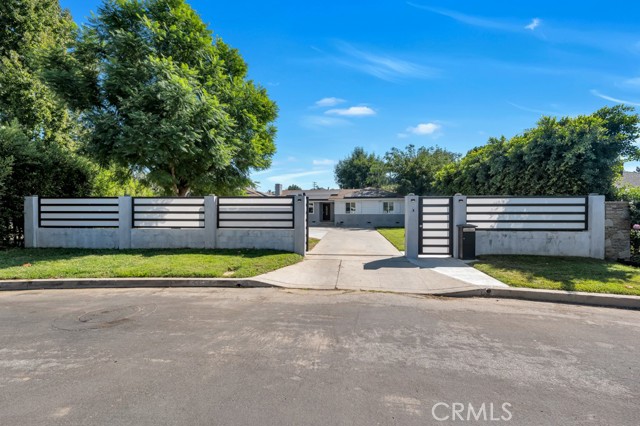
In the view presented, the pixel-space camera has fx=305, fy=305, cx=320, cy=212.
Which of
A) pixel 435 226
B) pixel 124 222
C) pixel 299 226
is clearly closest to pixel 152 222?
pixel 124 222

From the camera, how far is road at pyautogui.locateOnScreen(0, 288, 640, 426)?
257 centimetres

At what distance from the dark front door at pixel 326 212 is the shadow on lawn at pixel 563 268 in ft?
83.8

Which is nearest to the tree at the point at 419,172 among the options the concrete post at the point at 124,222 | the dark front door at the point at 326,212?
the dark front door at the point at 326,212

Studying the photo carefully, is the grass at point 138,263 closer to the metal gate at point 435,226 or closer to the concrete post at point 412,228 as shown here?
the concrete post at point 412,228

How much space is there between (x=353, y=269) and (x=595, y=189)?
9486 millimetres

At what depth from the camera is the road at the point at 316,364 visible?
257 cm

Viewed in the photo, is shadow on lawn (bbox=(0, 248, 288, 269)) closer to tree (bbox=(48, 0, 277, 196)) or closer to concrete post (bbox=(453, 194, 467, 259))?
tree (bbox=(48, 0, 277, 196))

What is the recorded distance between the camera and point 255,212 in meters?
10.4

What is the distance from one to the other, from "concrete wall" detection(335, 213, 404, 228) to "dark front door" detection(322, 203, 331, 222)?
13.0 feet

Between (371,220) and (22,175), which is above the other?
(22,175)

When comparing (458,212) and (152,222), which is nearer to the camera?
(458,212)

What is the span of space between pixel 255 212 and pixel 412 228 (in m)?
5.27

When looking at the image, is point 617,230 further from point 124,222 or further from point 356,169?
point 356,169

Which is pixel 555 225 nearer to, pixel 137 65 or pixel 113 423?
pixel 113 423
